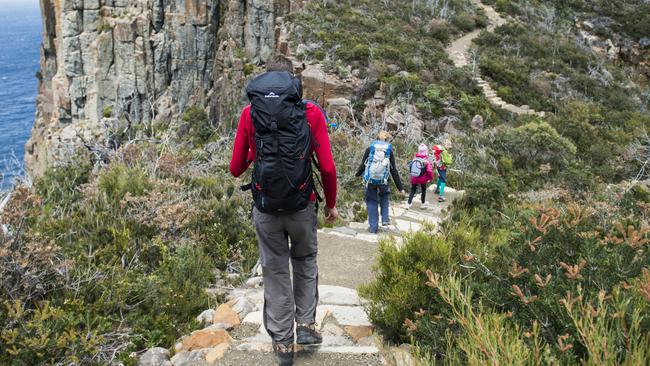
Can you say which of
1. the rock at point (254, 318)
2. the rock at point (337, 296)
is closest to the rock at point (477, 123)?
the rock at point (337, 296)

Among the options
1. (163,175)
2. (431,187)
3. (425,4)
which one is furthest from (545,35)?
(163,175)

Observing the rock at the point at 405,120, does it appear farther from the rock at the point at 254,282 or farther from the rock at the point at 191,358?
the rock at the point at 191,358

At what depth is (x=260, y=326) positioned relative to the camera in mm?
4152

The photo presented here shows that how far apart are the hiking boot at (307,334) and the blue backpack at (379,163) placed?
11.7ft

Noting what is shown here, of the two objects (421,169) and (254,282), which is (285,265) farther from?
(421,169)

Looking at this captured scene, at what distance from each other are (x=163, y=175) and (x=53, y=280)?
3.10 meters

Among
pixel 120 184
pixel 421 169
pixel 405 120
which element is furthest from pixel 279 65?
pixel 405 120

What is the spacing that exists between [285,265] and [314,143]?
33.2 inches

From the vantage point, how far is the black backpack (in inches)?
120

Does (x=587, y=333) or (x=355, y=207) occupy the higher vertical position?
(x=587, y=333)

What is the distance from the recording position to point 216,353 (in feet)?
11.8

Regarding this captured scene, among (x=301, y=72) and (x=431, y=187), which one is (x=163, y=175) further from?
(x=301, y=72)

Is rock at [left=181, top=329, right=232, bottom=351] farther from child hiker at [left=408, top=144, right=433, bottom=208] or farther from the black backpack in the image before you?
child hiker at [left=408, top=144, right=433, bottom=208]

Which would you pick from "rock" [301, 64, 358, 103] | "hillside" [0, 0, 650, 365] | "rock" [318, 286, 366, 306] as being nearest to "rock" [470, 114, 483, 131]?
"hillside" [0, 0, 650, 365]
